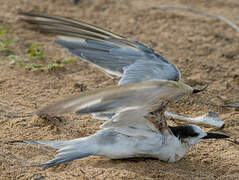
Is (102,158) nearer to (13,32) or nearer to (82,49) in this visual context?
(82,49)

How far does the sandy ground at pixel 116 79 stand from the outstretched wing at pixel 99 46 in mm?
600

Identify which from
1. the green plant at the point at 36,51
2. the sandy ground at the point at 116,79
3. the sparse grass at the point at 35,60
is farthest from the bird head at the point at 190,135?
the green plant at the point at 36,51

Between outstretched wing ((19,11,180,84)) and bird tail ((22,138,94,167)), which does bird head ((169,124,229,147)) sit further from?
bird tail ((22,138,94,167))

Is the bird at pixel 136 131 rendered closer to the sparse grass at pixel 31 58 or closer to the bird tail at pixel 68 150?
the bird tail at pixel 68 150

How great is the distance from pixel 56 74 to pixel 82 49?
1.01 m

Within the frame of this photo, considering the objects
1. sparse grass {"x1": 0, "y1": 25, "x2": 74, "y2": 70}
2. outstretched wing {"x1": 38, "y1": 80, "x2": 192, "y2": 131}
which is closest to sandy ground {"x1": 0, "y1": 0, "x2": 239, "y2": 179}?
sparse grass {"x1": 0, "y1": 25, "x2": 74, "y2": 70}

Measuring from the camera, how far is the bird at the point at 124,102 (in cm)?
288

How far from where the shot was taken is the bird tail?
3.24 meters

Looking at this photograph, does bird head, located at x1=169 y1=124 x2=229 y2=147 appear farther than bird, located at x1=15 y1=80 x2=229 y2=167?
Yes

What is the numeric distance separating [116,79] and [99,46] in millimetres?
926

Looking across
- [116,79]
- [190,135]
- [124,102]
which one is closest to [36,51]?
[116,79]

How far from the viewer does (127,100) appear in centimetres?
296

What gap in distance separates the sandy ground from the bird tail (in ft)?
0.26

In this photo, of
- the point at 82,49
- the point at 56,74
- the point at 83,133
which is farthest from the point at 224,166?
the point at 56,74
